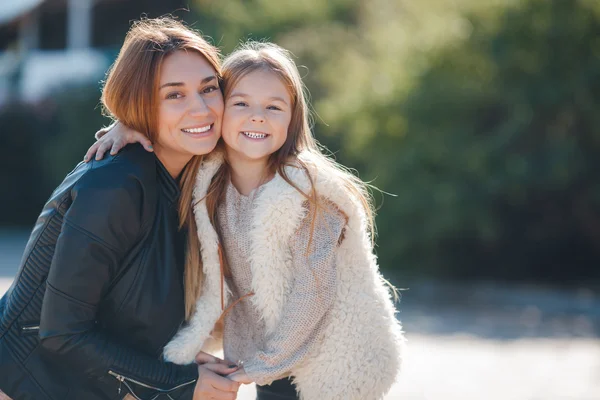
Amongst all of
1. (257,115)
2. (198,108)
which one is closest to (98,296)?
(198,108)

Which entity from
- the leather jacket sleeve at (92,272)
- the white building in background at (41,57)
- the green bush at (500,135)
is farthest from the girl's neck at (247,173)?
the white building in background at (41,57)

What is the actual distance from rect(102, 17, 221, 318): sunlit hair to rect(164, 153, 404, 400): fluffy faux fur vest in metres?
0.05

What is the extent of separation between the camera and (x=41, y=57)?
1802 centimetres

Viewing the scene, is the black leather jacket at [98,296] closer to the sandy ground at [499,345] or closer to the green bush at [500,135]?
the sandy ground at [499,345]

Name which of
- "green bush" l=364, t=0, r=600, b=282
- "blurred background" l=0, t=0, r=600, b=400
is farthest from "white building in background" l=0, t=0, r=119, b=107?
"green bush" l=364, t=0, r=600, b=282

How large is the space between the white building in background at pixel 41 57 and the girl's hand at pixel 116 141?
517 inches

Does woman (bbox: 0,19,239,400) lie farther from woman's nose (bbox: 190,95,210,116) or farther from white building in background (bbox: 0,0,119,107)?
white building in background (bbox: 0,0,119,107)

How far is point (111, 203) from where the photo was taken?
2377 mm

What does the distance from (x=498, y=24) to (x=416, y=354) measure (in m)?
4.34

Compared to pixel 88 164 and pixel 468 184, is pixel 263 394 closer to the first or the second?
pixel 88 164

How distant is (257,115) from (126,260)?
70 cm

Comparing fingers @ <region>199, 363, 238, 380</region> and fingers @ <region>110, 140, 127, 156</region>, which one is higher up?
fingers @ <region>110, 140, 127, 156</region>

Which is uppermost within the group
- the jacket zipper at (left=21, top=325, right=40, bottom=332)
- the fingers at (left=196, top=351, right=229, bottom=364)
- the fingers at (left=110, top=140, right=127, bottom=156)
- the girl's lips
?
the girl's lips

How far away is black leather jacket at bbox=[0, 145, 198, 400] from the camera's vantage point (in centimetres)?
234
